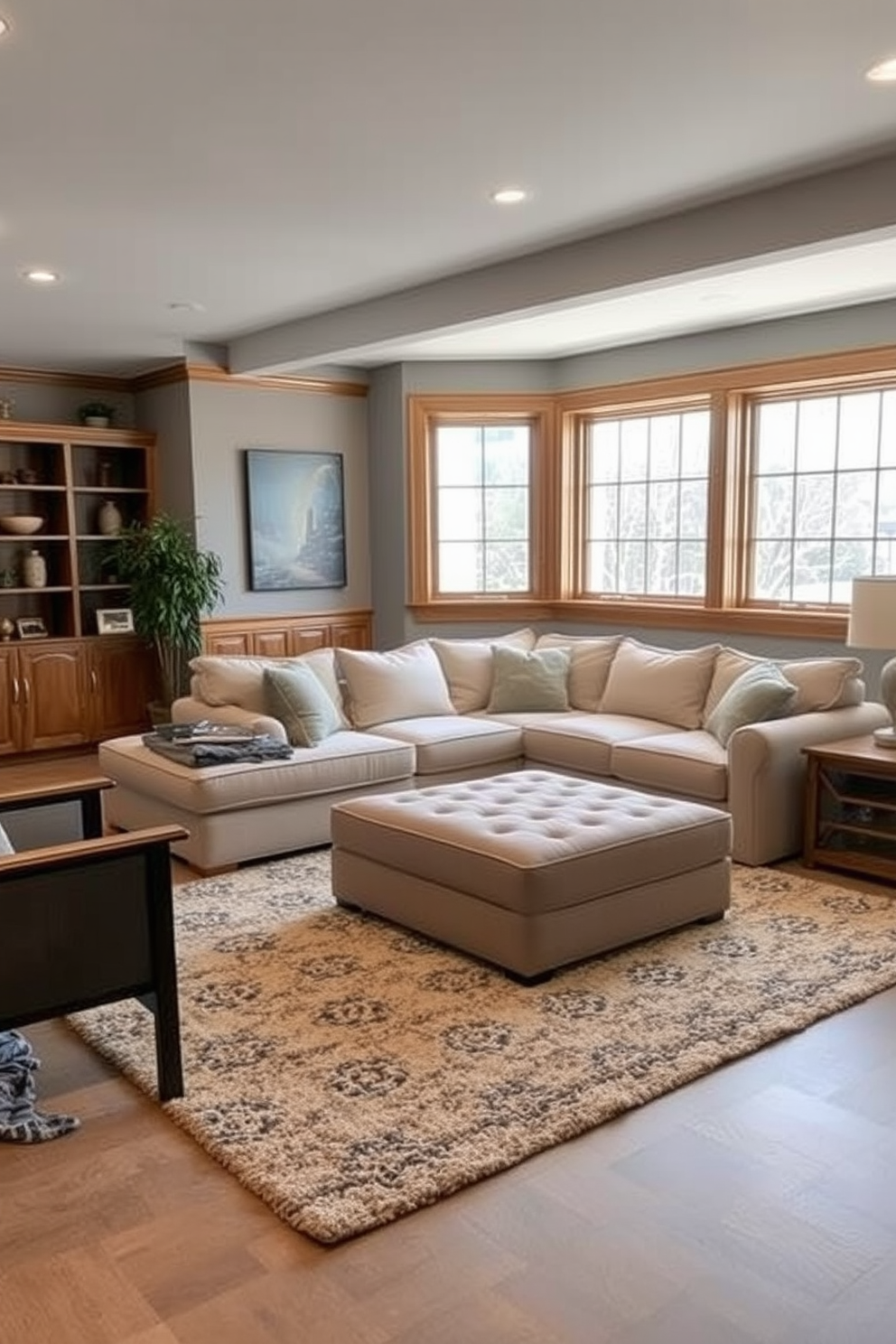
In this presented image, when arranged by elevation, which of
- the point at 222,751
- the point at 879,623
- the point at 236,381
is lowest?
the point at 222,751

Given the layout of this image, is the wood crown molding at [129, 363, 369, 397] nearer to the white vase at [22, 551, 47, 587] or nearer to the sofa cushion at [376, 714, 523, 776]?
the white vase at [22, 551, 47, 587]

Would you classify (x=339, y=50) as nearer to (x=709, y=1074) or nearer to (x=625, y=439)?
(x=709, y=1074)

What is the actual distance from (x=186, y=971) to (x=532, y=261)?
10.7ft

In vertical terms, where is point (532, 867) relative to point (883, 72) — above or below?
below

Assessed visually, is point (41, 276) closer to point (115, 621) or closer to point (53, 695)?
point (115, 621)

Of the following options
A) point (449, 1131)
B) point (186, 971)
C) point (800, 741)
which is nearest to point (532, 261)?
point (800, 741)

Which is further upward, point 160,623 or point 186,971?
point 160,623

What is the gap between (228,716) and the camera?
15.9 feet

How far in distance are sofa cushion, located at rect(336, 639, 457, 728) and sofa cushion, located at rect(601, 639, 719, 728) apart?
92 centimetres

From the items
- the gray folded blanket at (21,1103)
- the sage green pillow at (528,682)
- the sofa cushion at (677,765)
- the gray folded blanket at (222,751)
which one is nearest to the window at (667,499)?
the sage green pillow at (528,682)

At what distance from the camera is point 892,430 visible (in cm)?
544

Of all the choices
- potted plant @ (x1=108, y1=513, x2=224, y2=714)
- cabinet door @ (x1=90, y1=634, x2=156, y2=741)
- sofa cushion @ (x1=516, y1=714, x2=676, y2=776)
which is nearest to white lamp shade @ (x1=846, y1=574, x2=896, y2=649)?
sofa cushion @ (x1=516, y1=714, x2=676, y2=776)

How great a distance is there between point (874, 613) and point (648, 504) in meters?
2.57

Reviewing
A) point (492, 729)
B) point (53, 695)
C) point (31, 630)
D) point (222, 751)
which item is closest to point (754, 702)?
point (492, 729)
